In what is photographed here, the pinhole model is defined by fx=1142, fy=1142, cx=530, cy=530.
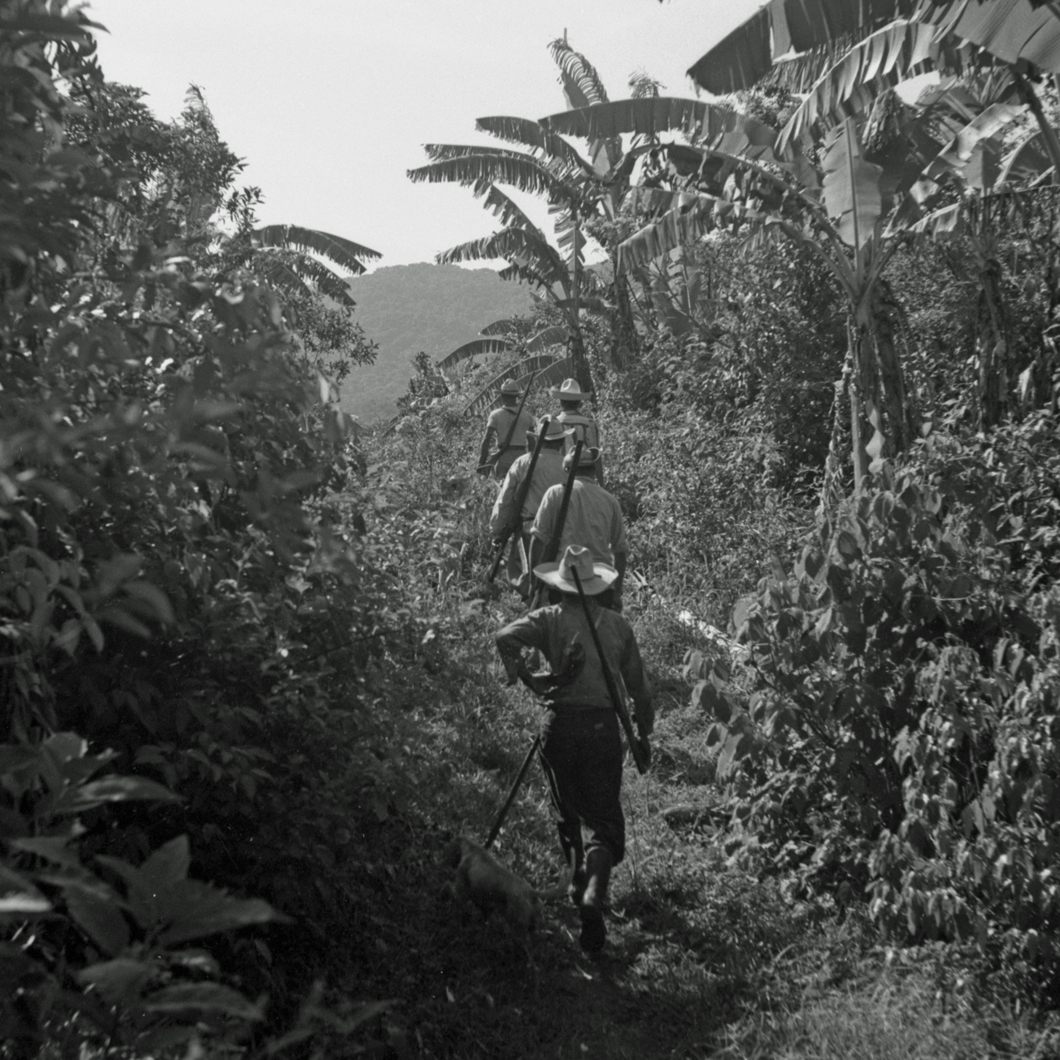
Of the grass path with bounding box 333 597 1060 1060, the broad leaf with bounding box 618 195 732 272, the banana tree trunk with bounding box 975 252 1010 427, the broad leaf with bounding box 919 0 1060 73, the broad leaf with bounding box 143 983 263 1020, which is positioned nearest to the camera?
the broad leaf with bounding box 143 983 263 1020

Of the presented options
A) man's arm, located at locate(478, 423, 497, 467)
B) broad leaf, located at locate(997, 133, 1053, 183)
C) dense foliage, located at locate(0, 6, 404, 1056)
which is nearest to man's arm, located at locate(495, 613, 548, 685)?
dense foliage, located at locate(0, 6, 404, 1056)

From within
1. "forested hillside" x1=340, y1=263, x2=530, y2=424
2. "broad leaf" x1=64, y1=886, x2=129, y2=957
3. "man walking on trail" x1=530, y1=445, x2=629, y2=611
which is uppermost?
"forested hillside" x1=340, y1=263, x2=530, y2=424

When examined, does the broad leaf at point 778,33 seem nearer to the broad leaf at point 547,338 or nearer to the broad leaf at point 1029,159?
the broad leaf at point 1029,159

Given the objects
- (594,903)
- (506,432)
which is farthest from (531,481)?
(594,903)

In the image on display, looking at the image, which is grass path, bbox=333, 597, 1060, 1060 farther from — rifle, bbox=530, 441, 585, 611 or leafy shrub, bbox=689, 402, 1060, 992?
rifle, bbox=530, 441, 585, 611

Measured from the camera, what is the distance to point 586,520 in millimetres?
7223

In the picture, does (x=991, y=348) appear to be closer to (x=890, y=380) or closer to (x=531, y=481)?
(x=890, y=380)

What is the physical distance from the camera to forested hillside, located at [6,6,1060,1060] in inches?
86.8

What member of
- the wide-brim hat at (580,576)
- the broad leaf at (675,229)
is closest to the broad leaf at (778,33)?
the broad leaf at (675,229)

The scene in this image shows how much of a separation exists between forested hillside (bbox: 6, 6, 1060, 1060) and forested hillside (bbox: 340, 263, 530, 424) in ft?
200

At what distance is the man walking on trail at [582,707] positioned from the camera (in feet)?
17.0

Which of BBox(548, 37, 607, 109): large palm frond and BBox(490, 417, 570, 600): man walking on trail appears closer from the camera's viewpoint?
BBox(490, 417, 570, 600): man walking on trail

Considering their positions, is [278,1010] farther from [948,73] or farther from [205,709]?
[948,73]

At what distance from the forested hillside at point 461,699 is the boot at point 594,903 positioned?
1.4 inches
